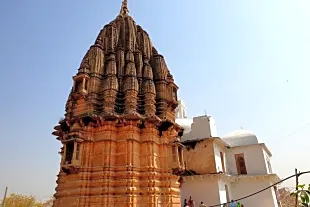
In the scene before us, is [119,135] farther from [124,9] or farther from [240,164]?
[240,164]

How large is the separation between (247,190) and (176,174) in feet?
36.0

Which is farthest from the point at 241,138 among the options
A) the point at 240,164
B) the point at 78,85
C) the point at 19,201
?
the point at 19,201

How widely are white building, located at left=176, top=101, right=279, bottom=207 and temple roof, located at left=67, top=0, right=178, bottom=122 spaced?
601cm

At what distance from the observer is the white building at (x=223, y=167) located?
17.5m

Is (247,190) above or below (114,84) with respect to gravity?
below

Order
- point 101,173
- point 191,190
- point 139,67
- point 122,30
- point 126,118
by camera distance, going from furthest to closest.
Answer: point 191,190 → point 122,30 → point 139,67 → point 126,118 → point 101,173

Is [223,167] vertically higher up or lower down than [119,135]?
higher up

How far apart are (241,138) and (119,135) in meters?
14.4

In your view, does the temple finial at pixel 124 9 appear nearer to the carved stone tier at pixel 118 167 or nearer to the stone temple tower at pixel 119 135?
the stone temple tower at pixel 119 135

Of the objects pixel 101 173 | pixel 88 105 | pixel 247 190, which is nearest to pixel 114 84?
pixel 88 105

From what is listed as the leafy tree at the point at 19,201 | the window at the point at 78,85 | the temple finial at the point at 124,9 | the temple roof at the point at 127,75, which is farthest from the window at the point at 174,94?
the leafy tree at the point at 19,201

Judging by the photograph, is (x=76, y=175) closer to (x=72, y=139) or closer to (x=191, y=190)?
(x=72, y=139)

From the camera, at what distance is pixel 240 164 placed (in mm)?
21578

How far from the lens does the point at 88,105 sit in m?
12.2
